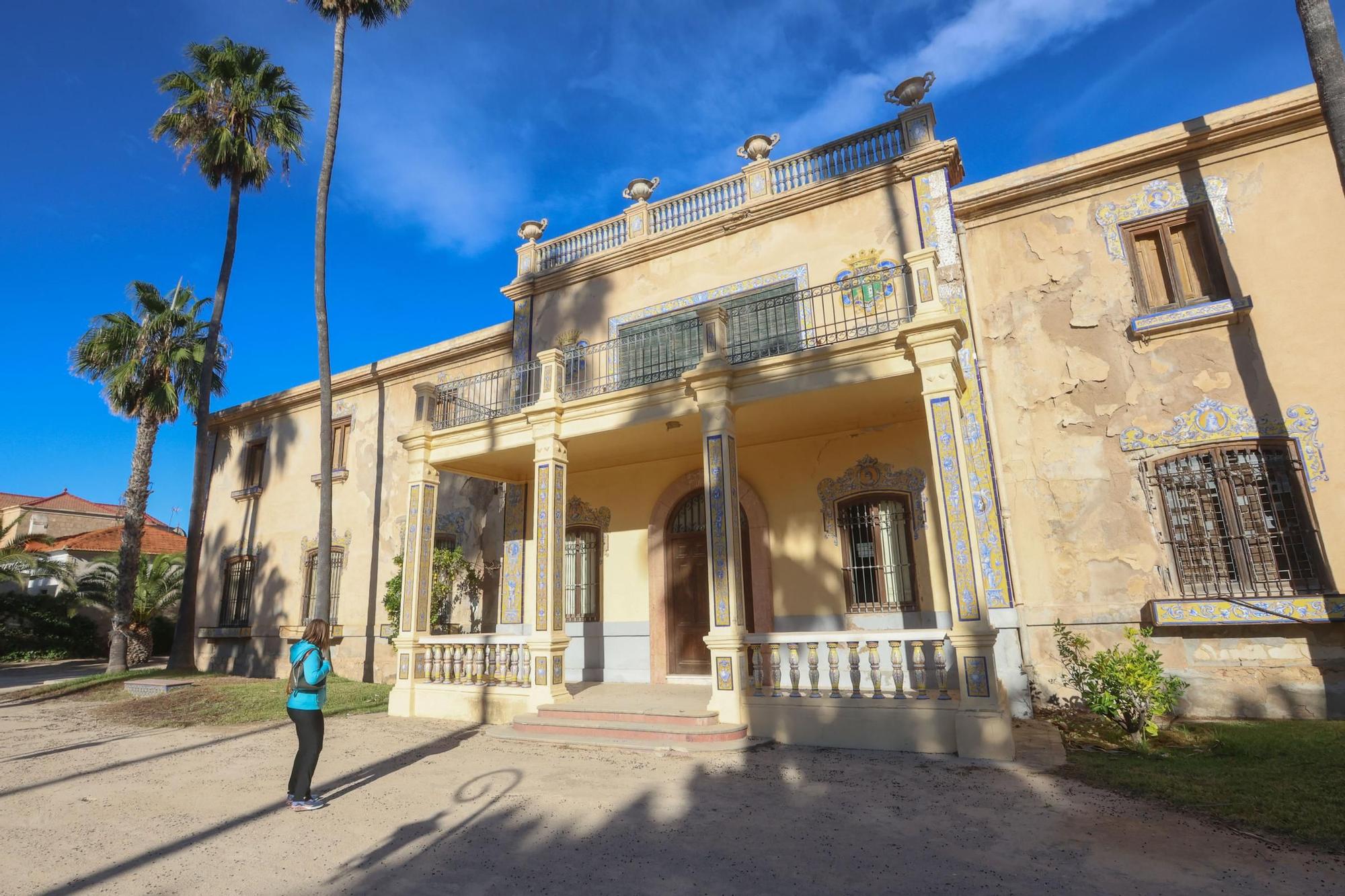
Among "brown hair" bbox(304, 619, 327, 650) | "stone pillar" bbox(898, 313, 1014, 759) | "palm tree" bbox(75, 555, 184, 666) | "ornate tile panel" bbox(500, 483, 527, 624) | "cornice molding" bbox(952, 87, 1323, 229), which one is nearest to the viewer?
"brown hair" bbox(304, 619, 327, 650)

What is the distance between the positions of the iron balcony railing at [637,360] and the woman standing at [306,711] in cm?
617

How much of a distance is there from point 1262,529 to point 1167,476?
3.57 ft

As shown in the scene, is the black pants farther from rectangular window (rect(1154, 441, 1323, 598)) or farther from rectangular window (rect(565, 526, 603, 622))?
rectangular window (rect(1154, 441, 1323, 598))

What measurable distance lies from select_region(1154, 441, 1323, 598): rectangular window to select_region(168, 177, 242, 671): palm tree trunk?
18.2 metres

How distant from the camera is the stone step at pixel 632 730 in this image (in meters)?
7.43

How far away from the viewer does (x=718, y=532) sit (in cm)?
834

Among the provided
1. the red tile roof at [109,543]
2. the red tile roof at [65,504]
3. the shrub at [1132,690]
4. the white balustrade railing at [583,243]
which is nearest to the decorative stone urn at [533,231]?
the white balustrade railing at [583,243]

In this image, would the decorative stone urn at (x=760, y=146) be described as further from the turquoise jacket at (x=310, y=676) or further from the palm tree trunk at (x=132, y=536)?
the palm tree trunk at (x=132, y=536)

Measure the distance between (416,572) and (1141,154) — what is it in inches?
460

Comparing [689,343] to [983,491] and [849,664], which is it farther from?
[849,664]

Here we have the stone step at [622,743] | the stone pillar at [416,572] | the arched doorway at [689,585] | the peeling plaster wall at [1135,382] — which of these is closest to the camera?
the stone step at [622,743]

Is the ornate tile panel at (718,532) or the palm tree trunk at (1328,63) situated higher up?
the palm tree trunk at (1328,63)

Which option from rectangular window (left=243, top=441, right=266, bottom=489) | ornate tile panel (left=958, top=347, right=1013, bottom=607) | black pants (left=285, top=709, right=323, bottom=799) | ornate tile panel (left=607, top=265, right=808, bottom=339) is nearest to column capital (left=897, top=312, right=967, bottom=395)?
ornate tile panel (left=958, top=347, right=1013, bottom=607)

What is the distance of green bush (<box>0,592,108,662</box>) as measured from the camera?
879 inches
